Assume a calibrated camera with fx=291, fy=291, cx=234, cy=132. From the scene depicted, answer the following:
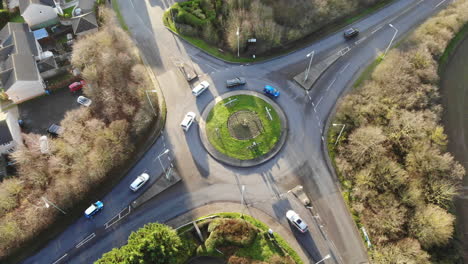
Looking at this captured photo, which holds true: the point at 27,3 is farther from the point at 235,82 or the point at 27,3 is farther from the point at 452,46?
the point at 452,46

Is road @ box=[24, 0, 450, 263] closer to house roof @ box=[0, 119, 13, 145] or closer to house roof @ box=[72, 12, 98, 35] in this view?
house roof @ box=[72, 12, 98, 35]

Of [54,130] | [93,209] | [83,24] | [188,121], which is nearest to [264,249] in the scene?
[188,121]

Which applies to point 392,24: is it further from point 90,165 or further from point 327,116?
point 90,165

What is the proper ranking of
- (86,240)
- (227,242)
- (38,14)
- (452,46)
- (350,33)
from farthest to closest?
(452,46), (38,14), (350,33), (86,240), (227,242)

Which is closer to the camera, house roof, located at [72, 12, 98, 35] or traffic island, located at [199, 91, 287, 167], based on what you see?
traffic island, located at [199, 91, 287, 167]

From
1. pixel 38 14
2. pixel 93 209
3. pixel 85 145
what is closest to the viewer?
pixel 93 209

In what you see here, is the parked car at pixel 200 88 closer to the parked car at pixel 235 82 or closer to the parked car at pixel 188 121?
the parked car at pixel 235 82

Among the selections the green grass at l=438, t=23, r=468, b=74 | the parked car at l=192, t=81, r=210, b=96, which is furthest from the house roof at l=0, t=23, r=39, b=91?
the green grass at l=438, t=23, r=468, b=74
